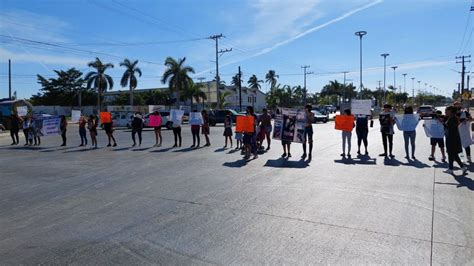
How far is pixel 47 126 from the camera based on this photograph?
69.1 ft

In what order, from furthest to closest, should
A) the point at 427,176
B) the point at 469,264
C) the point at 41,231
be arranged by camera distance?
the point at 427,176
the point at 41,231
the point at 469,264

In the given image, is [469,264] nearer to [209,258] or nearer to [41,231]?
[209,258]

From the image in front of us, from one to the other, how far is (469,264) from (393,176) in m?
5.12

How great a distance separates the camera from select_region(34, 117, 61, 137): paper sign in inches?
826

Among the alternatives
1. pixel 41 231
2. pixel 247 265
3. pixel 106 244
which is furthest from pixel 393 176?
pixel 41 231

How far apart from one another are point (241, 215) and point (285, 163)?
5.72 metres

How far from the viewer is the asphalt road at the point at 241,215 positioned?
15.2 ft

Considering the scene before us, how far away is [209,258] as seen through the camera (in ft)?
14.7

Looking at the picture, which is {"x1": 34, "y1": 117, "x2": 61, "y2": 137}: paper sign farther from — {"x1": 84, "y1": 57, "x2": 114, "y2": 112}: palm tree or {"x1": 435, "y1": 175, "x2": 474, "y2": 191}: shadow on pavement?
{"x1": 84, "y1": 57, "x2": 114, "y2": 112}: palm tree

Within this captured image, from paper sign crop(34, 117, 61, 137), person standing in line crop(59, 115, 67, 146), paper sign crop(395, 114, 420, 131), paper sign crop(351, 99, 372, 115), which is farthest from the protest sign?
paper sign crop(34, 117, 61, 137)

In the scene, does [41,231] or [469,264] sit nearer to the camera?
[469,264]

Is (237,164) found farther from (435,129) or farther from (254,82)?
(254,82)

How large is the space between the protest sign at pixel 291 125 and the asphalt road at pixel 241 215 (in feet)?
7.53

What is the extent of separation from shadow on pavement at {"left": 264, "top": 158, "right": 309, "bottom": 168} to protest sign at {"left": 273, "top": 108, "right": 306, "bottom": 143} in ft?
4.03
